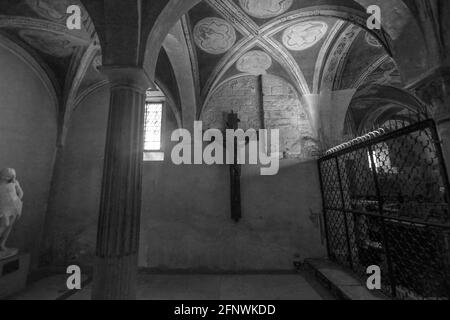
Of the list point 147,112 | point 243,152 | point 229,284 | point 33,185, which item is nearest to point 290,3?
point 243,152

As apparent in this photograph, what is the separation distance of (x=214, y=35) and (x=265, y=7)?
4.00 ft

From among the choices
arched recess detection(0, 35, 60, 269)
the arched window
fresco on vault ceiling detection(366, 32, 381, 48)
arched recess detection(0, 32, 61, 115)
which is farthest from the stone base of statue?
fresco on vault ceiling detection(366, 32, 381, 48)

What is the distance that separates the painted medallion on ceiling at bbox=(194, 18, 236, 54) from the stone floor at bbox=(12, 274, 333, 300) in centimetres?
529

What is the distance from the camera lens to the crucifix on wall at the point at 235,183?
17.4 feet

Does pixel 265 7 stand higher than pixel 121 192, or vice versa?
pixel 265 7

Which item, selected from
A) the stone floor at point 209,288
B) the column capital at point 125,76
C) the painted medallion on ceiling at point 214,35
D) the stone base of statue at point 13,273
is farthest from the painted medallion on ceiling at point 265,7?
the stone base of statue at point 13,273

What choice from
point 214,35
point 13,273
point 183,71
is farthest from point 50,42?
point 13,273

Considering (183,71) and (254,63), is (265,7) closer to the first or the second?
(254,63)

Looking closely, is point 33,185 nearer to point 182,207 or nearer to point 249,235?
point 182,207

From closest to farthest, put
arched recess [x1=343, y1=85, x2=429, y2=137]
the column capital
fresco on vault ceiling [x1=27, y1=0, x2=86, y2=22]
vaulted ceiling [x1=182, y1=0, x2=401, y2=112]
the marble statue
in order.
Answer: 1. the column capital
2. fresco on vault ceiling [x1=27, y1=0, x2=86, y2=22]
3. the marble statue
4. vaulted ceiling [x1=182, y1=0, x2=401, y2=112]
5. arched recess [x1=343, y1=85, x2=429, y2=137]

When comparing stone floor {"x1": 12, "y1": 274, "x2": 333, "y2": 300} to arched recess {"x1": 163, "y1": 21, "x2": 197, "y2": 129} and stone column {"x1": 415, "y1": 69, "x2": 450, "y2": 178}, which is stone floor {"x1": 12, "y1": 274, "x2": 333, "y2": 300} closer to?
stone column {"x1": 415, "y1": 69, "x2": 450, "y2": 178}

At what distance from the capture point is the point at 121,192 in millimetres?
2375

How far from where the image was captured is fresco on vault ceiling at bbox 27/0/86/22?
3922 millimetres

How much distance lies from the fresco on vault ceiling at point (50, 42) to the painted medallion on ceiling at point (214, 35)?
274cm
